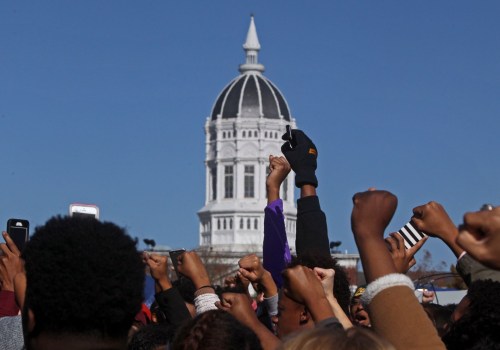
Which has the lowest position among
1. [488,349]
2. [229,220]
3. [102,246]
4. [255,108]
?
[488,349]

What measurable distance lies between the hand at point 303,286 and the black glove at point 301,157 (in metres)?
Result: 2.51

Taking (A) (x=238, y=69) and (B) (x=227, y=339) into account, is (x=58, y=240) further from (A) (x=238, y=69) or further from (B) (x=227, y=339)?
(A) (x=238, y=69)

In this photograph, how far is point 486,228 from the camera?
11.2 feet

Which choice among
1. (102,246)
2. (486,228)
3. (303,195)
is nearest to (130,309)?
(102,246)

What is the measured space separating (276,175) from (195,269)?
1503 millimetres

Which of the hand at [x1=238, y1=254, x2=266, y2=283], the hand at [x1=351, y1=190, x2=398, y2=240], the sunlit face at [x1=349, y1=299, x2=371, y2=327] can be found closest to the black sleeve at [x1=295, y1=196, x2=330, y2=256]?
the hand at [x1=238, y1=254, x2=266, y2=283]

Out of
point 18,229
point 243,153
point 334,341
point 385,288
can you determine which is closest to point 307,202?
point 18,229

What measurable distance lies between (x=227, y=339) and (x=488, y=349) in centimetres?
82

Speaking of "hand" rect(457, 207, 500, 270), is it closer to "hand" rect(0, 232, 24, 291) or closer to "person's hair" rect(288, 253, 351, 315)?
"person's hair" rect(288, 253, 351, 315)

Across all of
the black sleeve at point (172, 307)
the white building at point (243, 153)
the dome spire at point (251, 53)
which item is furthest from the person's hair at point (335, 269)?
the dome spire at point (251, 53)

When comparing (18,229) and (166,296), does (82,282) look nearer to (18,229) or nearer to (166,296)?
(166,296)

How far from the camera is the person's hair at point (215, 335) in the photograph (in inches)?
163

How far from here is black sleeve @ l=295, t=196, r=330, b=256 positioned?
6.63m

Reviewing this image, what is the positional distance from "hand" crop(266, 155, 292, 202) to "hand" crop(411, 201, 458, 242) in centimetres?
319
